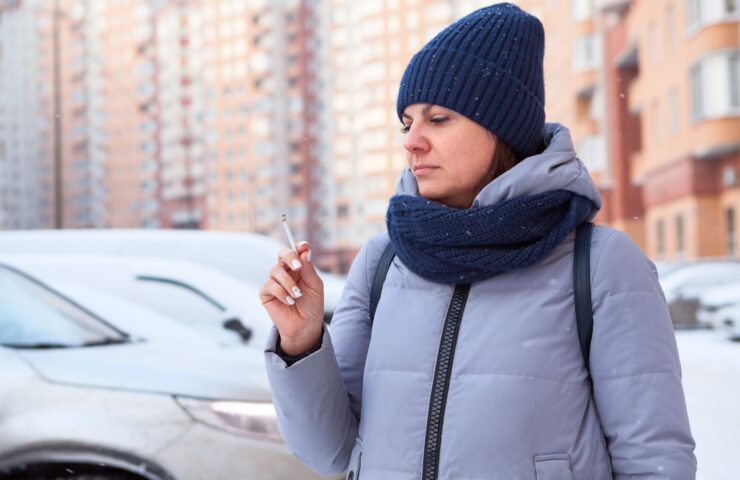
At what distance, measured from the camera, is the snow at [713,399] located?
296 cm

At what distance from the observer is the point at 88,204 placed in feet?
306

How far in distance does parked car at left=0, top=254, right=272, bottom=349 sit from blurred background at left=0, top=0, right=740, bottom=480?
18mm

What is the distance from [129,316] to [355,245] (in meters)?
70.2

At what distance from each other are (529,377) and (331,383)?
1.37ft

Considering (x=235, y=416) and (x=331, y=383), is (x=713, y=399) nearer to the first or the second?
(x=235, y=416)

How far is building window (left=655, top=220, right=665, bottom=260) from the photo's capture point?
21.7m

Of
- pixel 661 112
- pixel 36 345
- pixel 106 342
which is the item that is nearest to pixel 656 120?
pixel 661 112

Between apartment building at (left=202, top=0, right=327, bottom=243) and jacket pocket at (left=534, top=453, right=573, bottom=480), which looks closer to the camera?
jacket pocket at (left=534, top=453, right=573, bottom=480)

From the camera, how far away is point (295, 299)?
62.5 inches

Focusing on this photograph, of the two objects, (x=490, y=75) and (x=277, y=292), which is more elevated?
(x=490, y=75)

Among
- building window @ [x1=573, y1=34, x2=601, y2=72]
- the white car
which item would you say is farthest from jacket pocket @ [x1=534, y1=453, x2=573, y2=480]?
building window @ [x1=573, y1=34, x2=601, y2=72]

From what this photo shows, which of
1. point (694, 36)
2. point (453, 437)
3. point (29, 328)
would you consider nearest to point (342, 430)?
point (453, 437)

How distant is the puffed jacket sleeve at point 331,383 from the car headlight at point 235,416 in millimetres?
1074

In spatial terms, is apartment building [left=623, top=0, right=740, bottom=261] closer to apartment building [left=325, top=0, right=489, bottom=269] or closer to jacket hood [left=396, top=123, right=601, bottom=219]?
jacket hood [left=396, top=123, right=601, bottom=219]
